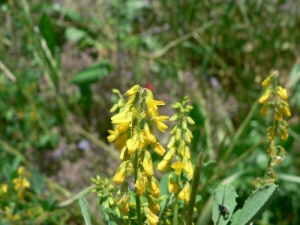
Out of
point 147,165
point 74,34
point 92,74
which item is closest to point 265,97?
point 147,165

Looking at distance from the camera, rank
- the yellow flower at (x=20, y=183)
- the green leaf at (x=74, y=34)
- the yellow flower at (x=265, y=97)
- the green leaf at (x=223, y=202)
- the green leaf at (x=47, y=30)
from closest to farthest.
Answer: the green leaf at (x=223, y=202), the yellow flower at (x=265, y=97), the yellow flower at (x=20, y=183), the green leaf at (x=47, y=30), the green leaf at (x=74, y=34)

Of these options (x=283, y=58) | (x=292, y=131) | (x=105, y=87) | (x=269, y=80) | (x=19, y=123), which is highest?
(x=283, y=58)

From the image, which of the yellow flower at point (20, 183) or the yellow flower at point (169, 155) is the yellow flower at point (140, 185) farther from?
the yellow flower at point (20, 183)

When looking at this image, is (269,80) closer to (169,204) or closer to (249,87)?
(169,204)

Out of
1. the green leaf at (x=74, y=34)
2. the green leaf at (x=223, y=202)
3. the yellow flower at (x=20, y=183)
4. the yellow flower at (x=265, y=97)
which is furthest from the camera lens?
the green leaf at (x=74, y=34)

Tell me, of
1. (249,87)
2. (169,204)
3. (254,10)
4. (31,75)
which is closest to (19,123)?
(31,75)

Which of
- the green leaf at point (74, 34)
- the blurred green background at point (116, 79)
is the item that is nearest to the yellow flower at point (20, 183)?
the blurred green background at point (116, 79)

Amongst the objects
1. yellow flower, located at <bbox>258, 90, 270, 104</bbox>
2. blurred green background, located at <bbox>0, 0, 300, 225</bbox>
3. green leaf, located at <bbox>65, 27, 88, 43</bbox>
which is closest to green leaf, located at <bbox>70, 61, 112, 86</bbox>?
blurred green background, located at <bbox>0, 0, 300, 225</bbox>
